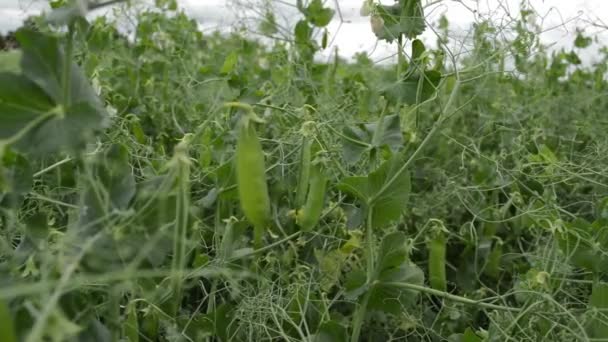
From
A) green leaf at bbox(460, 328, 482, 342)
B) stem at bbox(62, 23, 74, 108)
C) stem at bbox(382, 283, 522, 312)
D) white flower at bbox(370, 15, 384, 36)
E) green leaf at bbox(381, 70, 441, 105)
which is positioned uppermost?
white flower at bbox(370, 15, 384, 36)

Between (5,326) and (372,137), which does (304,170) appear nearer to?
(372,137)

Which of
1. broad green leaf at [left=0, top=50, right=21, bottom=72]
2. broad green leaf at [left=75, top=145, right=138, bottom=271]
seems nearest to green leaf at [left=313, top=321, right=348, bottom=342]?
broad green leaf at [left=75, top=145, right=138, bottom=271]

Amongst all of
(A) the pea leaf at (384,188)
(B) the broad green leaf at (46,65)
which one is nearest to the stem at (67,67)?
(B) the broad green leaf at (46,65)

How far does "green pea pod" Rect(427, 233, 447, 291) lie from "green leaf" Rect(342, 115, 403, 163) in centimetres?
29

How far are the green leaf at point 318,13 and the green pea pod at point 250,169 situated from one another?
1.33m

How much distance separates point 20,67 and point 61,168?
0.66m

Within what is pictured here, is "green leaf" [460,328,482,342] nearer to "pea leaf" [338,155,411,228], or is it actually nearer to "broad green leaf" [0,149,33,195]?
"pea leaf" [338,155,411,228]

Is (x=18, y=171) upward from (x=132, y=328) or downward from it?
upward

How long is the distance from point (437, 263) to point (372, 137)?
1.13 ft

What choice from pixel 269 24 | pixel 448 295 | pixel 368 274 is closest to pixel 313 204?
pixel 368 274

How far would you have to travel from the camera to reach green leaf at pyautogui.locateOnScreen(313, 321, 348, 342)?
121 centimetres

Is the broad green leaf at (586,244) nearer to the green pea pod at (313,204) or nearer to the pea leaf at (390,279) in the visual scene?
the pea leaf at (390,279)

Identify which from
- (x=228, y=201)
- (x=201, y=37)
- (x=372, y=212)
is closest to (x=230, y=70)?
(x=228, y=201)

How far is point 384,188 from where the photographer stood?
1274mm
